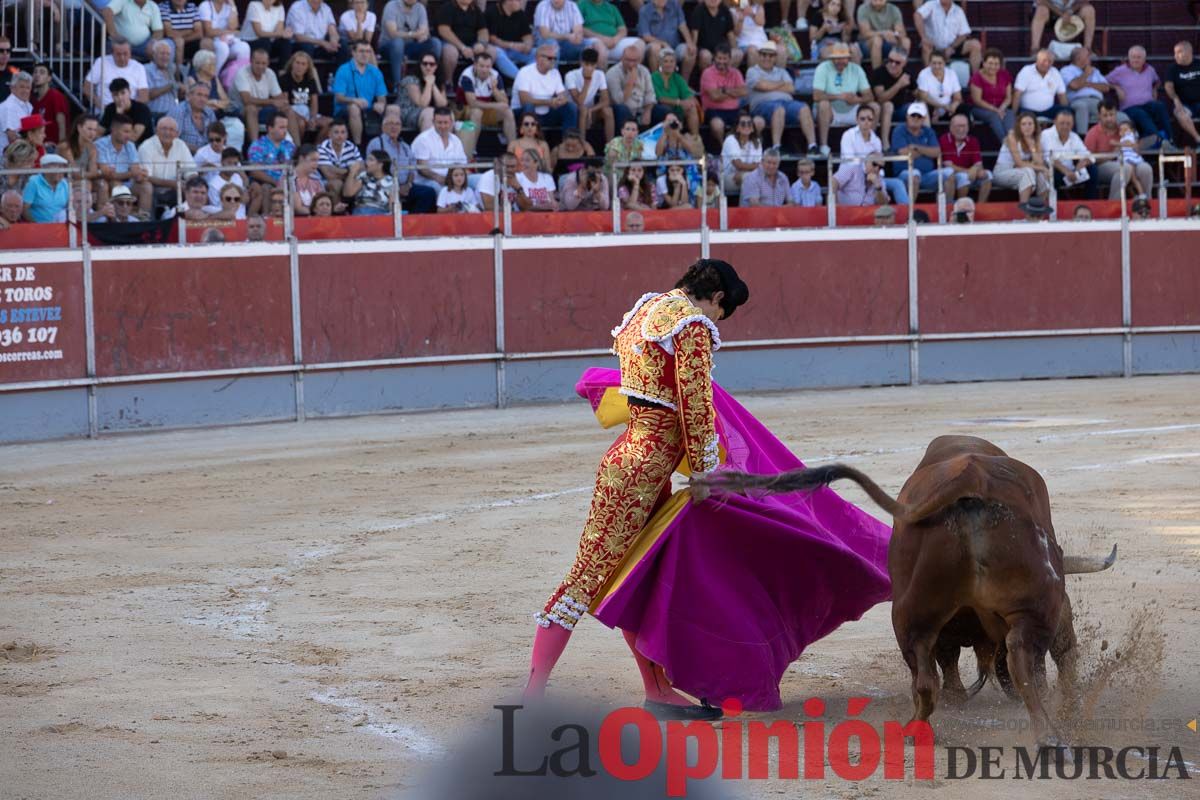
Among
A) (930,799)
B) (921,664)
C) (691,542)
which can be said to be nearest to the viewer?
(930,799)

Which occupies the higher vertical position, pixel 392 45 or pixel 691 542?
pixel 392 45

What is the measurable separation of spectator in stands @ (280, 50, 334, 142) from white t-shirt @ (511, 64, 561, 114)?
175 cm

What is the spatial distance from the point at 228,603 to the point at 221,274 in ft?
19.3

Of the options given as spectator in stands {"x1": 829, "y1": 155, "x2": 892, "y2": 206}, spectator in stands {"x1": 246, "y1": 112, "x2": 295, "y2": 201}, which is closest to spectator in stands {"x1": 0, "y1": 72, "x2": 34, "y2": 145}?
spectator in stands {"x1": 246, "y1": 112, "x2": 295, "y2": 201}

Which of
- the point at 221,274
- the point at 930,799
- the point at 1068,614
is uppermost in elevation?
the point at 221,274

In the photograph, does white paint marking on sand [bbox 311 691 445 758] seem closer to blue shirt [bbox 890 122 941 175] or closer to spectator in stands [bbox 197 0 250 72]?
spectator in stands [bbox 197 0 250 72]

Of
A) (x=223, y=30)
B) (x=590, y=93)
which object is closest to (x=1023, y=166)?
(x=590, y=93)

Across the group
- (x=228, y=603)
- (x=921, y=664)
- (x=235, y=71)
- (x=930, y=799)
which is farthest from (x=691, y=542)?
(x=235, y=71)

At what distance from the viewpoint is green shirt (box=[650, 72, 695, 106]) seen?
15.0 meters

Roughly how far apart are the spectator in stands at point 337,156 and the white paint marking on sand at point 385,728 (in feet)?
26.4

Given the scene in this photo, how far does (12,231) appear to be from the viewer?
11.5m

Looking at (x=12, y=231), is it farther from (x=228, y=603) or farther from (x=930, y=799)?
(x=930, y=799)

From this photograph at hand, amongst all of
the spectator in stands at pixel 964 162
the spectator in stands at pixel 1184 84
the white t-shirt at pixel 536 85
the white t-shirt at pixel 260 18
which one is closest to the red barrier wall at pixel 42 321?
the white t-shirt at pixel 260 18

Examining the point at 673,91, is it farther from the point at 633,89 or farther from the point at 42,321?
the point at 42,321
